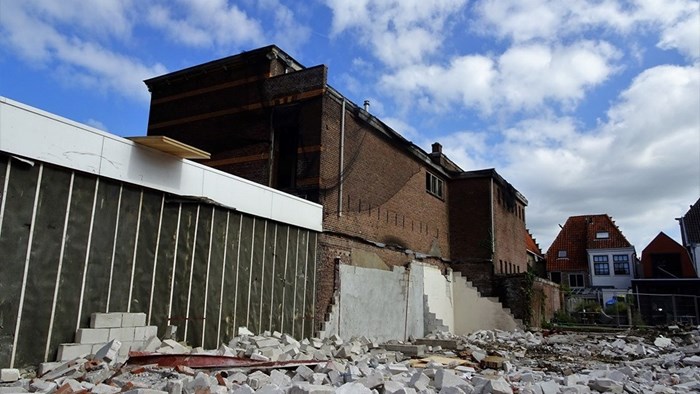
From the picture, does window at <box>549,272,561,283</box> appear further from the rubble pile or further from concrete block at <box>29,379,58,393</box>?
concrete block at <box>29,379,58,393</box>

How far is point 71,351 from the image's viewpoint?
7.18 metres

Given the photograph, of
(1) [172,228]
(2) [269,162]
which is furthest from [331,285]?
(1) [172,228]

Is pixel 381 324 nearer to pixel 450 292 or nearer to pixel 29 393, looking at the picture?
pixel 450 292

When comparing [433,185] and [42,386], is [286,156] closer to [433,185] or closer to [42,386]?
[433,185]

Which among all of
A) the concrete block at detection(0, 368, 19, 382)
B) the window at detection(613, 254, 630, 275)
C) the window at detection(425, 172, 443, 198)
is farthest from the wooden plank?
the window at detection(613, 254, 630, 275)

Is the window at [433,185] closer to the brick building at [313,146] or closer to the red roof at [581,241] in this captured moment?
the brick building at [313,146]

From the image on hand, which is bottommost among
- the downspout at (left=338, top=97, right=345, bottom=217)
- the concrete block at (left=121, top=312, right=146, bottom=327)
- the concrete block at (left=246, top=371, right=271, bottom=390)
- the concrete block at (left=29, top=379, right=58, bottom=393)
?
the concrete block at (left=29, top=379, right=58, bottom=393)

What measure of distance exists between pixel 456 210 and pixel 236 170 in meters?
11.8

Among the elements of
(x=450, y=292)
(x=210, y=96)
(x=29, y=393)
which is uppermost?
(x=210, y=96)

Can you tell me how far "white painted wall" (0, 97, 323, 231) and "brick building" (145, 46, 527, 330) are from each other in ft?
8.57

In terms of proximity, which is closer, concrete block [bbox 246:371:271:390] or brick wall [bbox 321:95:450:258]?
concrete block [bbox 246:371:271:390]

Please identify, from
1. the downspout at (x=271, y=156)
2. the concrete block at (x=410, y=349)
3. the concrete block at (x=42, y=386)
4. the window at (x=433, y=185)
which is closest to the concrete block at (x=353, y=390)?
the concrete block at (x=42, y=386)

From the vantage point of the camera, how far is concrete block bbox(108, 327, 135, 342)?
306 inches

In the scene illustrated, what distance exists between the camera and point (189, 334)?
9133 millimetres
